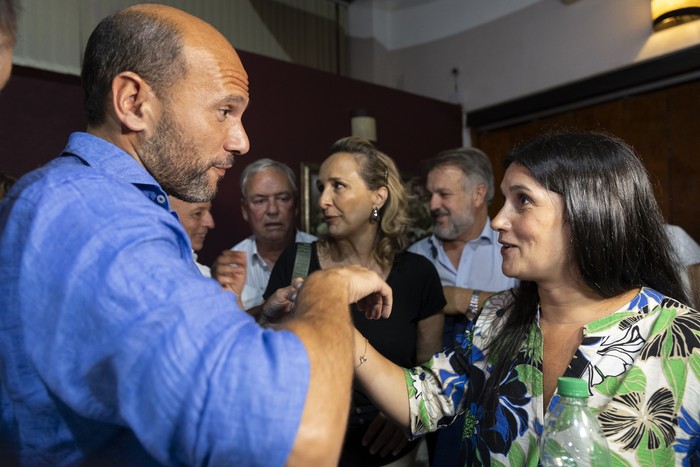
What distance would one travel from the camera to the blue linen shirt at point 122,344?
73cm

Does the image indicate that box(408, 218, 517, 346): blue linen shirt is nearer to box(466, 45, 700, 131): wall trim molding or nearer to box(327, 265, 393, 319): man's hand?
box(327, 265, 393, 319): man's hand

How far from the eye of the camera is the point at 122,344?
2.43 feet

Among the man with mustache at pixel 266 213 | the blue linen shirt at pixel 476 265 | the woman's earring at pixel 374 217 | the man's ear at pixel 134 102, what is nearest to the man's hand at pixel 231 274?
the woman's earring at pixel 374 217

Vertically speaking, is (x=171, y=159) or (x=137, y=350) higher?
(x=171, y=159)

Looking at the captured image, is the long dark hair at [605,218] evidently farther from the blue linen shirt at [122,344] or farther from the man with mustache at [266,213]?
the man with mustache at [266,213]

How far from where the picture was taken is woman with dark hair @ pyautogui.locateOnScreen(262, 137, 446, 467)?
7.41 feet

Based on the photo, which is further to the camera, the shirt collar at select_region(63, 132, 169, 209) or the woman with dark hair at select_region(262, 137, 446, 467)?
the woman with dark hair at select_region(262, 137, 446, 467)

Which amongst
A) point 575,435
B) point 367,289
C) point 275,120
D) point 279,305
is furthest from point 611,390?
point 275,120

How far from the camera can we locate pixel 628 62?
16.5ft

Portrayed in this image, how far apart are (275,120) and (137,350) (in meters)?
4.24

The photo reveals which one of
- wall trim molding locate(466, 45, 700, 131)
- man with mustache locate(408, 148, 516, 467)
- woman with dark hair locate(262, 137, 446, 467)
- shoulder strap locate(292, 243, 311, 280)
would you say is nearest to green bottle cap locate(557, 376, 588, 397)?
woman with dark hair locate(262, 137, 446, 467)

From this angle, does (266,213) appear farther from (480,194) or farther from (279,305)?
(279,305)

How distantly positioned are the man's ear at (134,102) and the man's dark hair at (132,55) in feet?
0.05

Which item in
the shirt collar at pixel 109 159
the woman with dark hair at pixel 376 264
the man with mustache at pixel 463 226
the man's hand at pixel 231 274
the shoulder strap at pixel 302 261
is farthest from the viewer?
the man with mustache at pixel 463 226
